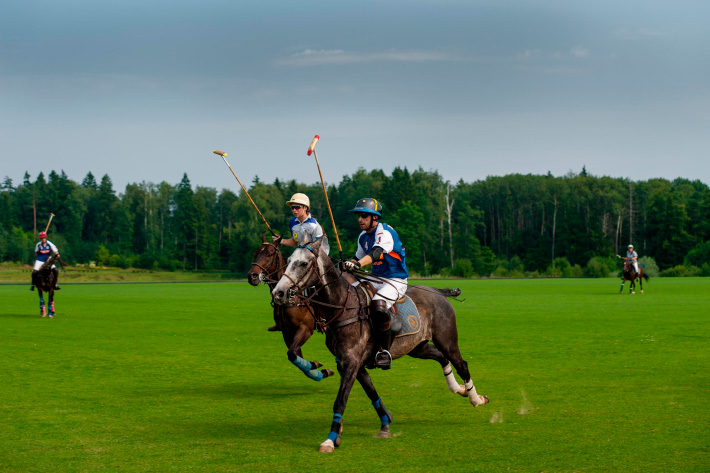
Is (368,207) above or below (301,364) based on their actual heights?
above

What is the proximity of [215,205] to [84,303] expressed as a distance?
115894 mm

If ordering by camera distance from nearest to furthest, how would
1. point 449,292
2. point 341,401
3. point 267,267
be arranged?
point 341,401 → point 449,292 → point 267,267

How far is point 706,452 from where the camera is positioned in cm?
715

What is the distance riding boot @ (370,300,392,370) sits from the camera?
8086 millimetres

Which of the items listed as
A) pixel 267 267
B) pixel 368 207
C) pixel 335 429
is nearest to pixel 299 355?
pixel 267 267

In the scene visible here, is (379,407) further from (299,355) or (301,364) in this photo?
(299,355)

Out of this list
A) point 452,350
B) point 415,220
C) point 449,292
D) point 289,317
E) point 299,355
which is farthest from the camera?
point 415,220

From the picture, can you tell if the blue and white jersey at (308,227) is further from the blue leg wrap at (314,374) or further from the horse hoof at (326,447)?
the horse hoof at (326,447)

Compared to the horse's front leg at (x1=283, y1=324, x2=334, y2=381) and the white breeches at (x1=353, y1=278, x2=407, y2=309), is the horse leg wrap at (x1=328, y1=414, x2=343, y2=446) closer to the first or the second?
the white breeches at (x1=353, y1=278, x2=407, y2=309)

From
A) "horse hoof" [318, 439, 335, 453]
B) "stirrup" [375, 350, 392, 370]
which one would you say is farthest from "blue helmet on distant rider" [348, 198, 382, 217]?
"horse hoof" [318, 439, 335, 453]

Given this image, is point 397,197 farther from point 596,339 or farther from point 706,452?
point 706,452

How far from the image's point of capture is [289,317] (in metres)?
10.6

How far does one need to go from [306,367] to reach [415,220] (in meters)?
96.7

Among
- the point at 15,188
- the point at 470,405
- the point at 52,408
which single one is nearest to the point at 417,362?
the point at 470,405
